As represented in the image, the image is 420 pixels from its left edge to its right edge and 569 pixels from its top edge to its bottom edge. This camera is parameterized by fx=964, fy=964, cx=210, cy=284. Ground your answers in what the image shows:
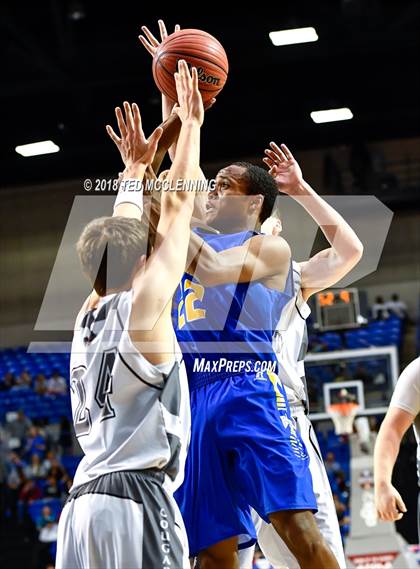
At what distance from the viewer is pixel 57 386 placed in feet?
57.2

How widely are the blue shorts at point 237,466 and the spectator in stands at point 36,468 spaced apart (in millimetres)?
12542

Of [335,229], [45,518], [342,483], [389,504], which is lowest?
[45,518]

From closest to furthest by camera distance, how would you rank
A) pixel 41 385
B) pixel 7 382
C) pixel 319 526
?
pixel 319 526 < pixel 41 385 < pixel 7 382

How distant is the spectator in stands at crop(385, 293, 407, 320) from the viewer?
17602 millimetres

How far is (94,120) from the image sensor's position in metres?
15.7

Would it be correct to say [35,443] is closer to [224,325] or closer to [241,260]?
[224,325]

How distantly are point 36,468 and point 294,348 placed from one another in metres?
12.1

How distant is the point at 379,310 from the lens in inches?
694

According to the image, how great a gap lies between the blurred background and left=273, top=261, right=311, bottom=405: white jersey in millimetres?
8810

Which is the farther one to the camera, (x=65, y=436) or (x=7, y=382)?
(x=7, y=382)

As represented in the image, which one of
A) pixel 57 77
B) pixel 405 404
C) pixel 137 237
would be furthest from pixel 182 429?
pixel 57 77

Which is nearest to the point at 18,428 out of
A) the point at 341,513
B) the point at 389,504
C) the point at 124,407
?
the point at 341,513

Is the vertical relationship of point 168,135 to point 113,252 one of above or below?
above

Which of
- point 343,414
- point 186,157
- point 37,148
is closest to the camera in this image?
point 186,157
